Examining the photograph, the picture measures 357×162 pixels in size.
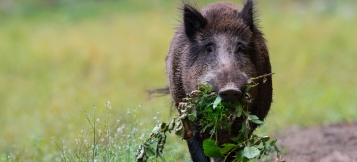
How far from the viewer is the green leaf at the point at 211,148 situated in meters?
5.50

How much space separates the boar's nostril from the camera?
5.00 meters

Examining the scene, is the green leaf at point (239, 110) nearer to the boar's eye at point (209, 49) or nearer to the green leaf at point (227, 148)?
the green leaf at point (227, 148)

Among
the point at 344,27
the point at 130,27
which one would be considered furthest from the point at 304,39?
the point at 130,27

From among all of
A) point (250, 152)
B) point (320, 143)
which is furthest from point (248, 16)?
point (320, 143)

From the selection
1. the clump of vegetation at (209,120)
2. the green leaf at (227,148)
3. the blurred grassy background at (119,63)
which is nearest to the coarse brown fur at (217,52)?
the clump of vegetation at (209,120)

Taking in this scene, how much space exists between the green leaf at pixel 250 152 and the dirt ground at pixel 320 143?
2353 millimetres

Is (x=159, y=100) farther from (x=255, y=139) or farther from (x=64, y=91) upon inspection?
(x=255, y=139)

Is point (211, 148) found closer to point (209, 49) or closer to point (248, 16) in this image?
point (209, 49)

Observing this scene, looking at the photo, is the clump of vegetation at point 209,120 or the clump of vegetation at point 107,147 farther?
the clump of vegetation at point 107,147

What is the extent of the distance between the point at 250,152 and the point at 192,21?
151cm

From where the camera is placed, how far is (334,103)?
483 inches

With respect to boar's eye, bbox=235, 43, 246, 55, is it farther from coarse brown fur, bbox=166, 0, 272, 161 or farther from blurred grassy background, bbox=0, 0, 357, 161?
blurred grassy background, bbox=0, 0, 357, 161

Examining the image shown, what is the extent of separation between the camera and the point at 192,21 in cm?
617

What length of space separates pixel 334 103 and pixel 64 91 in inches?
213
